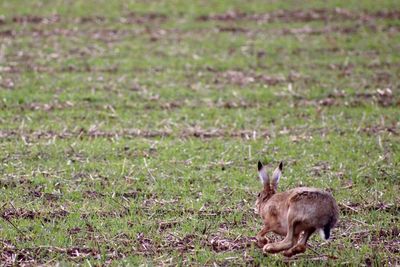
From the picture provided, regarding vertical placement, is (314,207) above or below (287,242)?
above

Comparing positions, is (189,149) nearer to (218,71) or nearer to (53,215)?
Result: (53,215)

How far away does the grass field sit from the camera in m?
8.28

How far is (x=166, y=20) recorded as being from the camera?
20359 millimetres

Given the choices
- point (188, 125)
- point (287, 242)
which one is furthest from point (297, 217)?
point (188, 125)

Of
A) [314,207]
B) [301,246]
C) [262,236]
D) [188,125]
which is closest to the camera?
[314,207]

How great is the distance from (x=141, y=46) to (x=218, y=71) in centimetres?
250

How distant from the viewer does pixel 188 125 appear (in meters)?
13.0

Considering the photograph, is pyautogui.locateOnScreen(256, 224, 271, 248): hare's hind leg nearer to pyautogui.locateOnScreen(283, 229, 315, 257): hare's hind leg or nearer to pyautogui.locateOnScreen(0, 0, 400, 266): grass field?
pyautogui.locateOnScreen(0, 0, 400, 266): grass field

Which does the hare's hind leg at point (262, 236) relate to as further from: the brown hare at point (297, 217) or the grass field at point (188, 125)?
the grass field at point (188, 125)

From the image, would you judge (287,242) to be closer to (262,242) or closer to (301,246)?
(301,246)

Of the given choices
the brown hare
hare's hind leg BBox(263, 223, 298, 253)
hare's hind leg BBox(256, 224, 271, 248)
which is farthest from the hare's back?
hare's hind leg BBox(256, 224, 271, 248)

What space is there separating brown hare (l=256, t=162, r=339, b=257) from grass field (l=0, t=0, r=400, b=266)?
26cm

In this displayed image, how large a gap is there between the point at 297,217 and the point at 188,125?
5839mm

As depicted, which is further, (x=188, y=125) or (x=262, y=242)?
(x=188, y=125)
